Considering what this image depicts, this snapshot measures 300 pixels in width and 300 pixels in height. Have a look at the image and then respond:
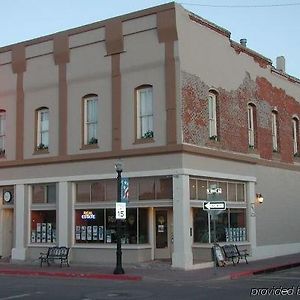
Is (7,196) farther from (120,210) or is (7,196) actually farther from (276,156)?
(276,156)

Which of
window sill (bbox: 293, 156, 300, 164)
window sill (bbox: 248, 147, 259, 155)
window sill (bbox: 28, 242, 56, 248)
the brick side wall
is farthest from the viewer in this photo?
window sill (bbox: 293, 156, 300, 164)

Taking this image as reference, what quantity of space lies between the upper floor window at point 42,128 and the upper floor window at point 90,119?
7.39ft

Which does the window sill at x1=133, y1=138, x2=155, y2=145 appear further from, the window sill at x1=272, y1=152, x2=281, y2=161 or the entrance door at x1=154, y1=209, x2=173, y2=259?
the window sill at x1=272, y1=152, x2=281, y2=161

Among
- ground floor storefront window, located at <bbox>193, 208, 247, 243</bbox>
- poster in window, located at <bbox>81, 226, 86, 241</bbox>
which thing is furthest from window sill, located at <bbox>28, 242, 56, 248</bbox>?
ground floor storefront window, located at <bbox>193, 208, 247, 243</bbox>

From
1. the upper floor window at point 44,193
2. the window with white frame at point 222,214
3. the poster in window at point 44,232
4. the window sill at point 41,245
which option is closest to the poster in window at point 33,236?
the window sill at point 41,245

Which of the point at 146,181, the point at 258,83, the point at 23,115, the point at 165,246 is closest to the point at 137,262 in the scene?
the point at 165,246

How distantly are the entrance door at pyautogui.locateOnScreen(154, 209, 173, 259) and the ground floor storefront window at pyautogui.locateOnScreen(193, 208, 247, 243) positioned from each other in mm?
1190

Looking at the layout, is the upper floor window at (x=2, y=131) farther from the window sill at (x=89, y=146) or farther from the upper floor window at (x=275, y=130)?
the upper floor window at (x=275, y=130)

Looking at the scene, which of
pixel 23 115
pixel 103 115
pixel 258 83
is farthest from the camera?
pixel 258 83

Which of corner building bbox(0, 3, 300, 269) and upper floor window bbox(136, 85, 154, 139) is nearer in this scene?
corner building bbox(0, 3, 300, 269)

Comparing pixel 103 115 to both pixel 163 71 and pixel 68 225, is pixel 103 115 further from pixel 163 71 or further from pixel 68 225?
pixel 68 225

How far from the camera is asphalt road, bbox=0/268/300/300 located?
1526cm

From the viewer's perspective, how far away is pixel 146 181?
2408 cm

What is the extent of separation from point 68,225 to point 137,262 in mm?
3973
